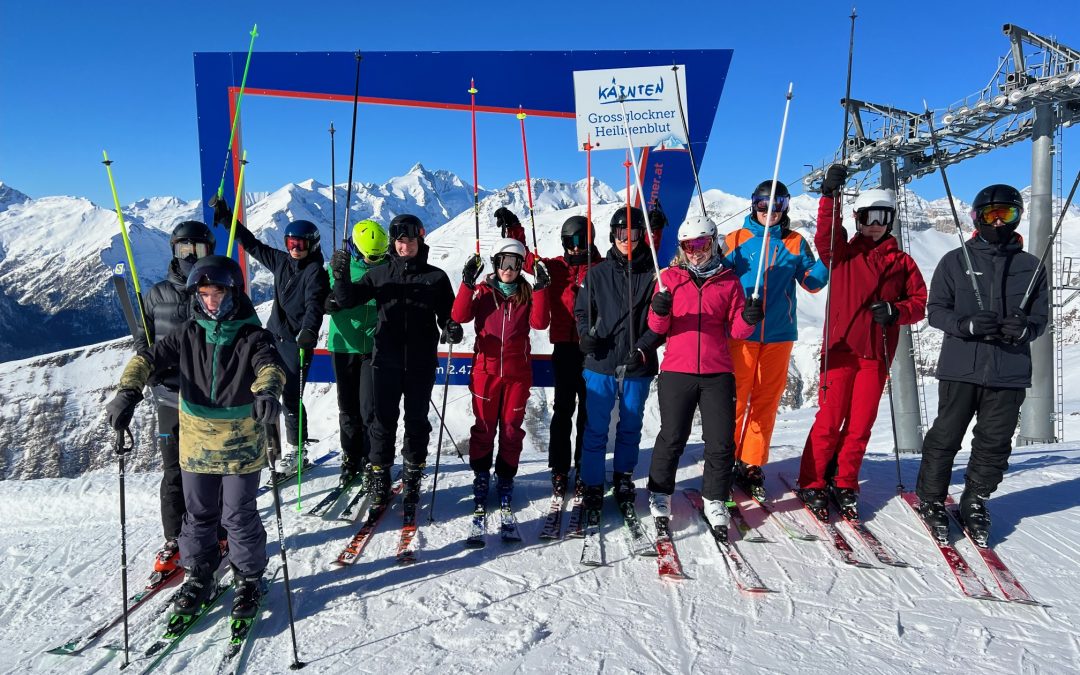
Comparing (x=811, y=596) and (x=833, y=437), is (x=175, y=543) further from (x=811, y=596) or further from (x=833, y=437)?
(x=833, y=437)

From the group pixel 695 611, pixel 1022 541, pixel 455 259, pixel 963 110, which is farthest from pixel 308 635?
pixel 455 259

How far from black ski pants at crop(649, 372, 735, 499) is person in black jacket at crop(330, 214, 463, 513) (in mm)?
1616

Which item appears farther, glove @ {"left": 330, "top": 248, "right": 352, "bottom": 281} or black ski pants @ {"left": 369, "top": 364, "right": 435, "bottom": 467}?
black ski pants @ {"left": 369, "top": 364, "right": 435, "bottom": 467}

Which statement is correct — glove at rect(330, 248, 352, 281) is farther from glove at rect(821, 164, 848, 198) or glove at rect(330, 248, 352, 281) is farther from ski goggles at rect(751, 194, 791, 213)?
glove at rect(821, 164, 848, 198)

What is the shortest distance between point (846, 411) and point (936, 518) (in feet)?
3.09

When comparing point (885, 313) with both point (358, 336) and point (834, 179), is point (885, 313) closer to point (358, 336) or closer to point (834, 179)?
point (834, 179)

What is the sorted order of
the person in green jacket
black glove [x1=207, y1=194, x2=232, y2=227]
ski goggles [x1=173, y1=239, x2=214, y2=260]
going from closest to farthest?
→ 1. ski goggles [x1=173, y1=239, x2=214, y2=260]
2. the person in green jacket
3. black glove [x1=207, y1=194, x2=232, y2=227]

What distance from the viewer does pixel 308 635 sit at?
317 centimetres

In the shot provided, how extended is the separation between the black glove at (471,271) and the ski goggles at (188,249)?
1794 millimetres

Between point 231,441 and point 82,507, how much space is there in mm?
3031

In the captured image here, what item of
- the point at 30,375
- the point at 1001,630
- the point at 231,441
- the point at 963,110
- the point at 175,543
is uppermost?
the point at 963,110

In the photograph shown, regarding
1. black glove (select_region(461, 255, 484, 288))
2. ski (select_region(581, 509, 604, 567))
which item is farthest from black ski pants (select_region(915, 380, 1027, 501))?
black glove (select_region(461, 255, 484, 288))

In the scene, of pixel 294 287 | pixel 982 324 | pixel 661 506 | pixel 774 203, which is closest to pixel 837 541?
Result: pixel 661 506

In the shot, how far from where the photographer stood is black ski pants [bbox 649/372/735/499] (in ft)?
13.0
